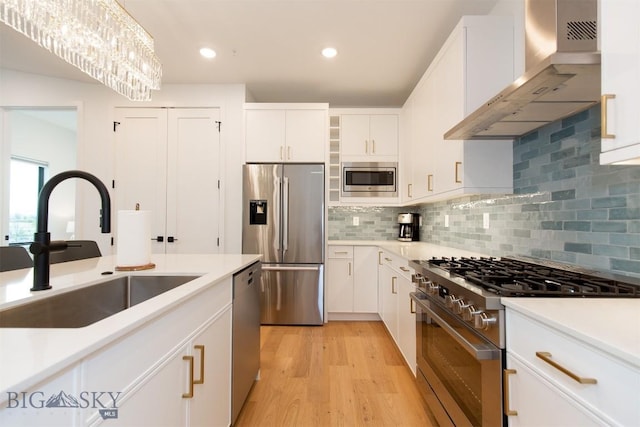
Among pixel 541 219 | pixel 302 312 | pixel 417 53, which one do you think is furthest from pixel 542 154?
pixel 302 312

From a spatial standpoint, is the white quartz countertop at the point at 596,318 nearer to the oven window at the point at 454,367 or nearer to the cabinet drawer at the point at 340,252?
the oven window at the point at 454,367

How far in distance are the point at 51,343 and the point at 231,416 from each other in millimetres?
1240

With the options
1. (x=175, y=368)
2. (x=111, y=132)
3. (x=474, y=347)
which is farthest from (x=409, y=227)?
(x=111, y=132)

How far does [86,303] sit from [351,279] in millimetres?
2634

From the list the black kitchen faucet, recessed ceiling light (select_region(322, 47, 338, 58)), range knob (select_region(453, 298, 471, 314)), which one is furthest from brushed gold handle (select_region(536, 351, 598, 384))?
recessed ceiling light (select_region(322, 47, 338, 58))

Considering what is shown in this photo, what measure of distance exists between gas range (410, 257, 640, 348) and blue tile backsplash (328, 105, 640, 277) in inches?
4.1

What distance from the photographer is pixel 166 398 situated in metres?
0.94

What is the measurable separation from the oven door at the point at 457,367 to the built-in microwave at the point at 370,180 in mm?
1989

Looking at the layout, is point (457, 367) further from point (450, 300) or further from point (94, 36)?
point (94, 36)

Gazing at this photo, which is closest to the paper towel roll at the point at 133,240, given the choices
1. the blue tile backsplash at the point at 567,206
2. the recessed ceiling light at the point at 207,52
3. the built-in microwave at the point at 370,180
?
the recessed ceiling light at the point at 207,52

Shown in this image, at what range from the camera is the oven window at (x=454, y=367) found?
1.18 m

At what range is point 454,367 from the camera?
1371 mm

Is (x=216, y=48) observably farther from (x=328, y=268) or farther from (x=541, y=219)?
(x=541, y=219)

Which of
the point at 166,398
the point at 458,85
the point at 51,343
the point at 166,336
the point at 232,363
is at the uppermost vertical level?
the point at 458,85
